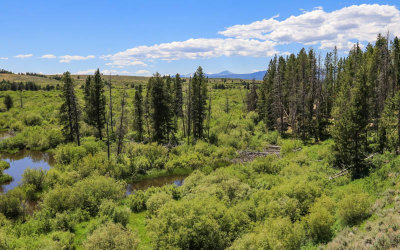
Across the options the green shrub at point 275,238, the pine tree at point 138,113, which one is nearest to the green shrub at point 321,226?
the green shrub at point 275,238

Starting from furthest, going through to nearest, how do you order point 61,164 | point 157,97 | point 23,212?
1. point 157,97
2. point 61,164
3. point 23,212

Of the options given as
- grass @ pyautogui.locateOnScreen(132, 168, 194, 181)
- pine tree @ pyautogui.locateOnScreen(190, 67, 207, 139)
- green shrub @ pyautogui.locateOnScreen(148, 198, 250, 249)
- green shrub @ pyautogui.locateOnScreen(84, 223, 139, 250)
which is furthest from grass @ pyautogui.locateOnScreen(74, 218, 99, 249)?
pine tree @ pyautogui.locateOnScreen(190, 67, 207, 139)

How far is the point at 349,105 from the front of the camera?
2748 centimetres

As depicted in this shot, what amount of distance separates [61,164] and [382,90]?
46621mm

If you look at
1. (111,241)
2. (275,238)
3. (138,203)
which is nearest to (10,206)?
(138,203)

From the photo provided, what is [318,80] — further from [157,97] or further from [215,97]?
[215,97]

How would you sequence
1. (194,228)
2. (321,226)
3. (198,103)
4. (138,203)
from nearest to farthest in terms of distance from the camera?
(194,228), (321,226), (138,203), (198,103)

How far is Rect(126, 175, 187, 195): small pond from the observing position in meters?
31.0

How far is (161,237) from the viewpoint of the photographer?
1509 cm

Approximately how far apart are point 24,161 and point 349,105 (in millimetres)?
46136

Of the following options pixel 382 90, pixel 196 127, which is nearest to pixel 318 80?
pixel 382 90

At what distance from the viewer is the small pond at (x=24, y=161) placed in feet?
116

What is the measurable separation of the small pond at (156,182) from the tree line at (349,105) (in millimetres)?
18799

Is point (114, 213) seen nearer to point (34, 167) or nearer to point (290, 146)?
point (34, 167)
